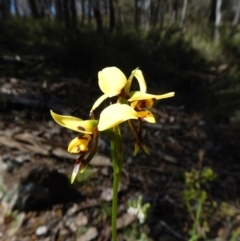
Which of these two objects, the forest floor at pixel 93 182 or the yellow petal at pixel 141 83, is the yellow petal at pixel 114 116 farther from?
the forest floor at pixel 93 182

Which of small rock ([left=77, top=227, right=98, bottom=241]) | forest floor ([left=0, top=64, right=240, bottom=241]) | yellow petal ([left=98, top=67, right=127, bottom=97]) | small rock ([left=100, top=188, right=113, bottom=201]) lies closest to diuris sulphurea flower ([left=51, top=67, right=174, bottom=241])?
yellow petal ([left=98, top=67, right=127, bottom=97])

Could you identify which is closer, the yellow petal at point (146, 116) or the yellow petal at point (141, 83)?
the yellow petal at point (146, 116)

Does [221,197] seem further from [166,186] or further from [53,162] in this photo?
[53,162]

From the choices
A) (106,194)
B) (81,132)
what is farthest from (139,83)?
(106,194)

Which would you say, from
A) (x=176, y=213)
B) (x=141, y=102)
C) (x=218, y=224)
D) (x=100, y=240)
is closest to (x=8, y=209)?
(x=100, y=240)

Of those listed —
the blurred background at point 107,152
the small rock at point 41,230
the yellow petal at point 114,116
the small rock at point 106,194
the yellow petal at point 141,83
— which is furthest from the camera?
the small rock at point 106,194

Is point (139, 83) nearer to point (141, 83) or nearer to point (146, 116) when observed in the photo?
point (141, 83)

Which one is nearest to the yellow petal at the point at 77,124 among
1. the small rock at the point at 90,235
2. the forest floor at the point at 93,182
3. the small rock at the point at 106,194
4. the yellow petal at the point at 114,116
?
the yellow petal at the point at 114,116
